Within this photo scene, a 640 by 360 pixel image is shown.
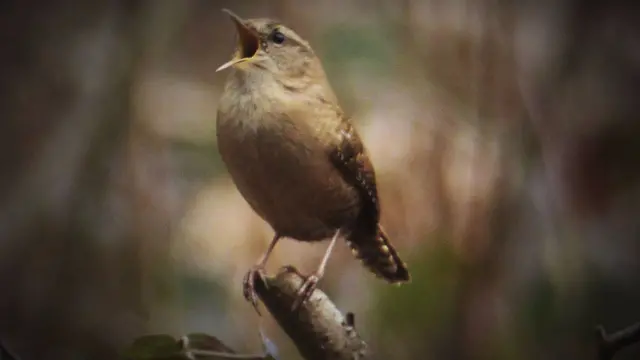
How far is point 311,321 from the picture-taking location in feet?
4.82

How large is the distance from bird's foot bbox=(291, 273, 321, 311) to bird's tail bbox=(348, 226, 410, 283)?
11 centimetres

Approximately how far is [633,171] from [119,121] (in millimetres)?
1097

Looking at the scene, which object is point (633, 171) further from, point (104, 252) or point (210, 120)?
point (104, 252)

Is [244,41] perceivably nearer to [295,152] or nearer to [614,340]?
[295,152]

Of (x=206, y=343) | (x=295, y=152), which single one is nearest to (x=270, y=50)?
→ (x=295, y=152)

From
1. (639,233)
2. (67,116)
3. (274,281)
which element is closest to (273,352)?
(274,281)

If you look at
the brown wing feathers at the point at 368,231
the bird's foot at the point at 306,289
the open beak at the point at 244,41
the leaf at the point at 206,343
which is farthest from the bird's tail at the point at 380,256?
the open beak at the point at 244,41

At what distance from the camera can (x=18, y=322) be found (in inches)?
60.2

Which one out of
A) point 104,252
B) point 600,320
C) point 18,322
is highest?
point 104,252

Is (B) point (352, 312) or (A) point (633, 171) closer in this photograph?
(B) point (352, 312)

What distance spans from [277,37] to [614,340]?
2.97 feet

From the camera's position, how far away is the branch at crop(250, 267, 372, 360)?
1472mm

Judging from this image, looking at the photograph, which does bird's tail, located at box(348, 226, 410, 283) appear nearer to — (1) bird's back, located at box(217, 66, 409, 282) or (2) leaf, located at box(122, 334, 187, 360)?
(1) bird's back, located at box(217, 66, 409, 282)

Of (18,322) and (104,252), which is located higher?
(104,252)
